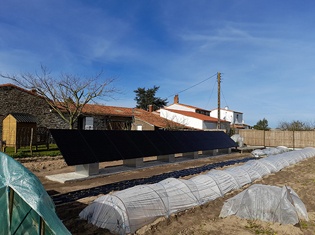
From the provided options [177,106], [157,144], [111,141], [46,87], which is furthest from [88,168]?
[177,106]

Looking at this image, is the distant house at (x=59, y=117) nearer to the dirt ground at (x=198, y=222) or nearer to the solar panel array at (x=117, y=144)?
the solar panel array at (x=117, y=144)

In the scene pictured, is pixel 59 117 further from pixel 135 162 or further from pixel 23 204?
pixel 23 204

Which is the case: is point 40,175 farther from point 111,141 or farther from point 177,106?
point 177,106

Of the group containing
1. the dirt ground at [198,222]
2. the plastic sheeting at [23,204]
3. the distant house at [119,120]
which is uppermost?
the distant house at [119,120]

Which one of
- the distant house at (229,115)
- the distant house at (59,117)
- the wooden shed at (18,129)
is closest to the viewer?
the wooden shed at (18,129)

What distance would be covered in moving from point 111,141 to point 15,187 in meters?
9.48

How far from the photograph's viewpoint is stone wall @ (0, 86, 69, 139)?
69.4 ft

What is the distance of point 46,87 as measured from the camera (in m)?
21.1

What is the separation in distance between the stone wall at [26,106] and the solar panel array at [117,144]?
12.6m

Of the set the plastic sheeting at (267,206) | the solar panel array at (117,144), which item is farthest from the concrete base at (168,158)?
the plastic sheeting at (267,206)

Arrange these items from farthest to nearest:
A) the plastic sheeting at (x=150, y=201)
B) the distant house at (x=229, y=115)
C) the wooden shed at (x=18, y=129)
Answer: the distant house at (x=229, y=115)
the wooden shed at (x=18, y=129)
the plastic sheeting at (x=150, y=201)

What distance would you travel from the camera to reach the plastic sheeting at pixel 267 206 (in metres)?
6.17

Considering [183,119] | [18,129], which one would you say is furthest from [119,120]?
[18,129]

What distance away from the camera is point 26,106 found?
73.5 feet
